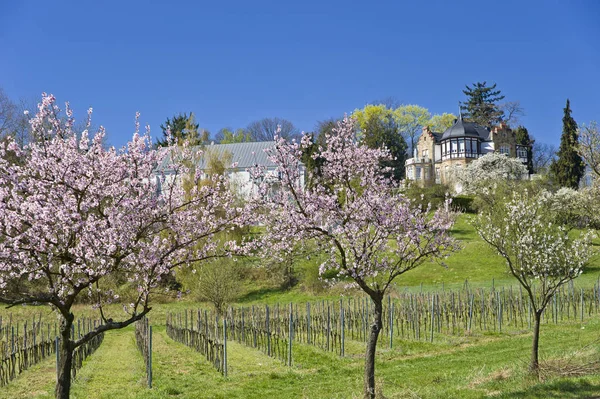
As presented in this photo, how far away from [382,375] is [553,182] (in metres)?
52.5

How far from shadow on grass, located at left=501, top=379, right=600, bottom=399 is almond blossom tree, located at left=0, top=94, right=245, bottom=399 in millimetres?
6615

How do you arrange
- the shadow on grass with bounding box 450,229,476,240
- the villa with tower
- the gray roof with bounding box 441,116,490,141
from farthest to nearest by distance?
the gray roof with bounding box 441,116,490,141 → the villa with tower → the shadow on grass with bounding box 450,229,476,240

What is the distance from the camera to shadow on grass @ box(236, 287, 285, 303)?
129 feet

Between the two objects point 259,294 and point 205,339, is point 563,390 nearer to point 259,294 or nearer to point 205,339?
point 205,339

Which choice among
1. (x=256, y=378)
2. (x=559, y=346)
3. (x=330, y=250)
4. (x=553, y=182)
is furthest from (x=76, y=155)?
(x=553, y=182)

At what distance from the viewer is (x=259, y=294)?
4062cm

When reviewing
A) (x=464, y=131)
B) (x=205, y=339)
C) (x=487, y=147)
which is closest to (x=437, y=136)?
(x=464, y=131)

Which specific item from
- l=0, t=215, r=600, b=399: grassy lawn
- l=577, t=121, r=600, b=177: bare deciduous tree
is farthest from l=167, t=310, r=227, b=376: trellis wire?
l=577, t=121, r=600, b=177: bare deciduous tree

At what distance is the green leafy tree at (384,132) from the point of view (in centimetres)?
6669

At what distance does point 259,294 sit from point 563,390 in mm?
30763

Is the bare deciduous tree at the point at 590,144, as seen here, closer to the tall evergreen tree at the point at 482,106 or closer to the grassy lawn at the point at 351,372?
the grassy lawn at the point at 351,372

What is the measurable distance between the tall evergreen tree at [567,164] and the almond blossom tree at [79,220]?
5549cm

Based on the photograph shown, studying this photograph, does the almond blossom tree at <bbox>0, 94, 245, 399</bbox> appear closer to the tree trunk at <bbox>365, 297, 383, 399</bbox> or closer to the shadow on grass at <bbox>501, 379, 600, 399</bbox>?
the tree trunk at <bbox>365, 297, 383, 399</bbox>

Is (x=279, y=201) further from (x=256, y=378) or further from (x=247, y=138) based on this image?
(x=247, y=138)
